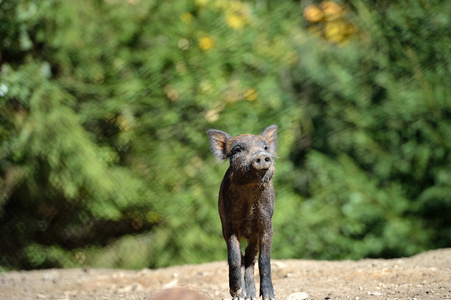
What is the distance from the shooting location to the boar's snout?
4176 millimetres

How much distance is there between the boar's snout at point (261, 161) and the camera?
164 inches

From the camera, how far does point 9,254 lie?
→ 9.73m

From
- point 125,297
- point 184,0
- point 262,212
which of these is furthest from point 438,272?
point 184,0

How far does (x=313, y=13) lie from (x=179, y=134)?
3.51m

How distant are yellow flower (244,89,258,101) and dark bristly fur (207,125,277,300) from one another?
15.5 feet

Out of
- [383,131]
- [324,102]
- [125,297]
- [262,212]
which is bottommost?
[125,297]

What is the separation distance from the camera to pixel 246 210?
455 cm

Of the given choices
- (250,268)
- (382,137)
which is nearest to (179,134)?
(382,137)

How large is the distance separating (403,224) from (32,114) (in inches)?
233

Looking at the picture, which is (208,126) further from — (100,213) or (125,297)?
(125,297)

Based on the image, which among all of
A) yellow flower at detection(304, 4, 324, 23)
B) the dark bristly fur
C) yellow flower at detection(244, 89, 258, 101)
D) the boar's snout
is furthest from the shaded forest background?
the boar's snout

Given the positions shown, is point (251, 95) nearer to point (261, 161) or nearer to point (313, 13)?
point (313, 13)

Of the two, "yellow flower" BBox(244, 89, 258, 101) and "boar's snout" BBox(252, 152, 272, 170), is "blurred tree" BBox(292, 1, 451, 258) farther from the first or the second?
"boar's snout" BBox(252, 152, 272, 170)

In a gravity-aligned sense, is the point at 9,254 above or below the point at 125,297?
above
